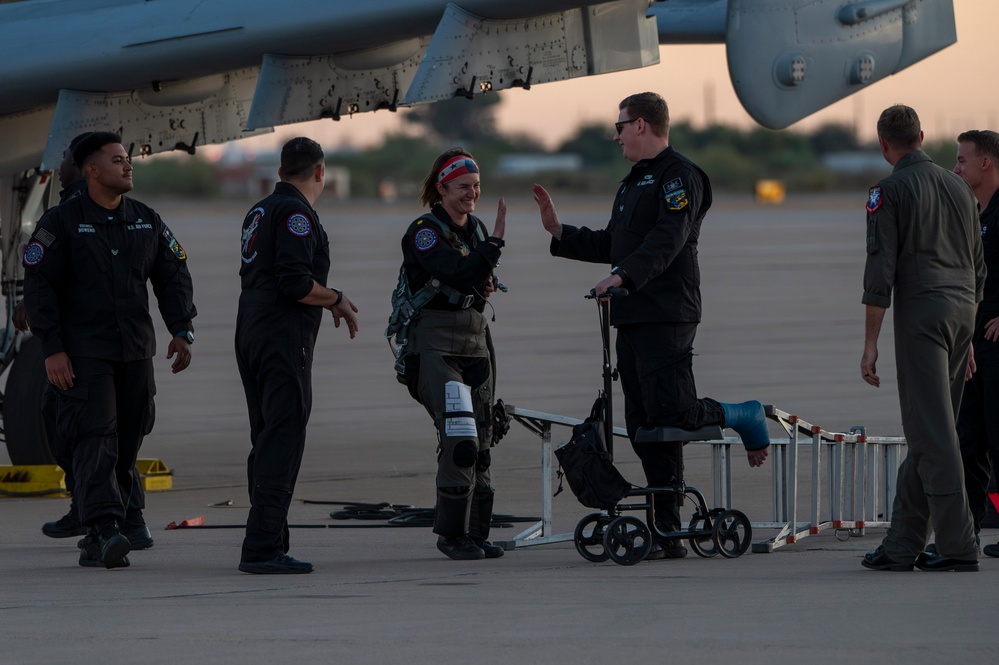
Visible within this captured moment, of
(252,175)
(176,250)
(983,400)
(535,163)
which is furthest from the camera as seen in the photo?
(252,175)

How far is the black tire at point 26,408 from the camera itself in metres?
10.3

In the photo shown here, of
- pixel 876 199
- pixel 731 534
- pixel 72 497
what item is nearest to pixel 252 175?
pixel 72 497

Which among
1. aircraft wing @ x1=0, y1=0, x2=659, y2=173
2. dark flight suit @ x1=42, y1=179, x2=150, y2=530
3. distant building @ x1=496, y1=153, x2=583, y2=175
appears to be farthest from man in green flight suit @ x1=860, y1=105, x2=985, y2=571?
distant building @ x1=496, y1=153, x2=583, y2=175

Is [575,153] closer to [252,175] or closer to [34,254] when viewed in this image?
[252,175]

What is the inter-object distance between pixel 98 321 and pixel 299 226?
1172 millimetres

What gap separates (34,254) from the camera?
7395 mm

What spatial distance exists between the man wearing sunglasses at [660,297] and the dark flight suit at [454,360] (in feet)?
1.68

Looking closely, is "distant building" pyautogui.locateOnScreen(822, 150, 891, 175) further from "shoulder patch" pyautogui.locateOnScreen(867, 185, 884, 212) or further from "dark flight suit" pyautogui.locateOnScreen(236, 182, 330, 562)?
"dark flight suit" pyautogui.locateOnScreen(236, 182, 330, 562)

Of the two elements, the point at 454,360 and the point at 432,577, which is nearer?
the point at 432,577

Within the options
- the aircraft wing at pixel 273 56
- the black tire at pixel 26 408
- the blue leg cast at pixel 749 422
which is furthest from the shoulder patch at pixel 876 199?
the black tire at pixel 26 408

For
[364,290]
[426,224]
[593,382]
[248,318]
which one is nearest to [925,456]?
[426,224]

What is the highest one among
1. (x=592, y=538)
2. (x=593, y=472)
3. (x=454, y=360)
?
(x=454, y=360)

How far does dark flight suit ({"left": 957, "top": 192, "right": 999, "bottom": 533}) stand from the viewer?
7555 millimetres

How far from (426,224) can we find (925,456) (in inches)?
101
